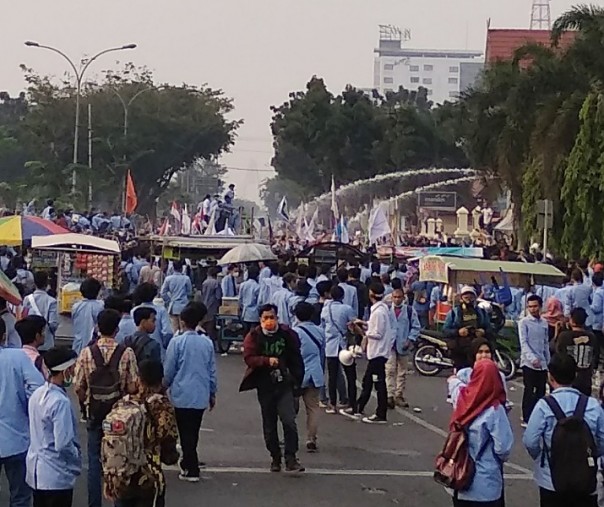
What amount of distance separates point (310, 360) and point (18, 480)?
15.6 feet

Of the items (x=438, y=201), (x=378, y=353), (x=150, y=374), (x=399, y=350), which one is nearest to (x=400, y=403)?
(x=399, y=350)

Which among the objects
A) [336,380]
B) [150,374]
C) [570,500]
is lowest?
[336,380]

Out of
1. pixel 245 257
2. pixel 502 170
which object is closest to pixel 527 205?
pixel 502 170

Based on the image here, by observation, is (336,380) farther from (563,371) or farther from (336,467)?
(563,371)

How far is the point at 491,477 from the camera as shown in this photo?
7871 mm

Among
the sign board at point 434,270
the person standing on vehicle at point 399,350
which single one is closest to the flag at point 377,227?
the sign board at point 434,270

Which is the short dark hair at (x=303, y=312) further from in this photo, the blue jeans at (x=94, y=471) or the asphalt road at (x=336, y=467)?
the blue jeans at (x=94, y=471)

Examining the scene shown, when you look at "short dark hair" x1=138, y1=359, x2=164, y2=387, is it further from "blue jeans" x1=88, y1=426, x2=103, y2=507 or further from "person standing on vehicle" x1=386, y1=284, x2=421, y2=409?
"person standing on vehicle" x1=386, y1=284, x2=421, y2=409

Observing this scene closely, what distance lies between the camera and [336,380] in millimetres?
16281

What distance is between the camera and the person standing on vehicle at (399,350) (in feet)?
54.2

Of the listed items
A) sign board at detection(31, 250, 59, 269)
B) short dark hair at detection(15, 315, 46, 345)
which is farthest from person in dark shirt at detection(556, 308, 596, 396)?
sign board at detection(31, 250, 59, 269)

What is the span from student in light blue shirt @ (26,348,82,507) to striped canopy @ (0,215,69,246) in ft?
47.4

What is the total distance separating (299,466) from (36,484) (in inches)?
177

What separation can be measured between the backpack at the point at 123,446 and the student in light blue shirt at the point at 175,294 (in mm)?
13752
